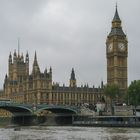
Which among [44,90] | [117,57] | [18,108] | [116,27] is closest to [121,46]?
[117,57]

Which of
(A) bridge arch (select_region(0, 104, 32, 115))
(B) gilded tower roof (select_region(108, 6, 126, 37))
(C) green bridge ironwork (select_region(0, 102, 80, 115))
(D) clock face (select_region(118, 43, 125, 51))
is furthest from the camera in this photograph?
(B) gilded tower roof (select_region(108, 6, 126, 37))

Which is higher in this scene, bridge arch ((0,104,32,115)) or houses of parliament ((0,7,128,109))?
houses of parliament ((0,7,128,109))

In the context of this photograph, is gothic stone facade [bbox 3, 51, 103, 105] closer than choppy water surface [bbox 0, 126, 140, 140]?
No

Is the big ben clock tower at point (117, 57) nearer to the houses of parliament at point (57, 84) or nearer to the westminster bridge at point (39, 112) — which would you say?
the houses of parliament at point (57, 84)

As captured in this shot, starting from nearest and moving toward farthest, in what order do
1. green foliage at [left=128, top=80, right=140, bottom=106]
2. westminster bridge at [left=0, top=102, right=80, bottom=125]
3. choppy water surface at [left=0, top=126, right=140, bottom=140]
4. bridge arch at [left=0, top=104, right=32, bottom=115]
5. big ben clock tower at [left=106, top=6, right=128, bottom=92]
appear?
choppy water surface at [left=0, top=126, right=140, bottom=140] → bridge arch at [left=0, top=104, right=32, bottom=115] → green foliage at [left=128, top=80, right=140, bottom=106] → westminster bridge at [left=0, top=102, right=80, bottom=125] → big ben clock tower at [left=106, top=6, right=128, bottom=92]

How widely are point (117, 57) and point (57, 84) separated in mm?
26473

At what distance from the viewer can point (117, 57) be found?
140 m

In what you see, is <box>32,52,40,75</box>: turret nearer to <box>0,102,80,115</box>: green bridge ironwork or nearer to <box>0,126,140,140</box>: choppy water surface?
<box>0,102,80,115</box>: green bridge ironwork

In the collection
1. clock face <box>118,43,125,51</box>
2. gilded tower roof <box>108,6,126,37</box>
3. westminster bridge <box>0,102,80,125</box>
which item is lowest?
westminster bridge <box>0,102,80,125</box>

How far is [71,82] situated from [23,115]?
172 feet

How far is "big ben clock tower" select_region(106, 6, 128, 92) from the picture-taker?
140m

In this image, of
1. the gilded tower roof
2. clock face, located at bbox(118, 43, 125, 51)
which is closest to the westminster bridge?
clock face, located at bbox(118, 43, 125, 51)

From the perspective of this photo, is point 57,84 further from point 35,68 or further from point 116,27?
point 116,27

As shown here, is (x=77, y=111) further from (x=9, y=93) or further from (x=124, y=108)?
(x=9, y=93)
